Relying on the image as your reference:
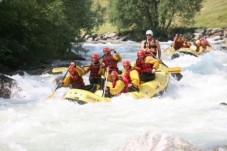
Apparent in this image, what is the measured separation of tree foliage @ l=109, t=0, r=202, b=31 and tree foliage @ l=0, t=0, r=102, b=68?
23767mm

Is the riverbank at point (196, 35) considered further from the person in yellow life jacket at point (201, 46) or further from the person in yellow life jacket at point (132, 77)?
the person in yellow life jacket at point (132, 77)

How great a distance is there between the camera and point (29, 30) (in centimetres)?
2081

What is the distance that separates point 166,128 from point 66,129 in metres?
2.23

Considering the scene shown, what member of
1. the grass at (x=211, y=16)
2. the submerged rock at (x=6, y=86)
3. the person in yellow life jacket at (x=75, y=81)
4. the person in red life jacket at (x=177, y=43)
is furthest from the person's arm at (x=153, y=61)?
the grass at (x=211, y=16)

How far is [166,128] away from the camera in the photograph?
9812 millimetres

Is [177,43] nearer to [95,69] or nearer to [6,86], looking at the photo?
[95,69]

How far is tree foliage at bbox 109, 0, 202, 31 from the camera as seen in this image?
4551 centimetres

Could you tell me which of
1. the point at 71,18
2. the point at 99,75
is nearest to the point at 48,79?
the point at 99,75

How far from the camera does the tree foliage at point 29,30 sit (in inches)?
776

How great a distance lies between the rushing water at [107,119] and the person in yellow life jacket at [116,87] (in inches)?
9.5

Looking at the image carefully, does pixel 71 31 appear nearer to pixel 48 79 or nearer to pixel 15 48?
pixel 15 48

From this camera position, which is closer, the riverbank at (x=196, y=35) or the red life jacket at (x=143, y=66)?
the red life jacket at (x=143, y=66)

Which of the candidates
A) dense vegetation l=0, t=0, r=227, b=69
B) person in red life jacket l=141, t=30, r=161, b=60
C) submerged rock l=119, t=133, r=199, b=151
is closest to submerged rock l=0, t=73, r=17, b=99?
dense vegetation l=0, t=0, r=227, b=69

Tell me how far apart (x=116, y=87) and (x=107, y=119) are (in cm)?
228
